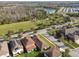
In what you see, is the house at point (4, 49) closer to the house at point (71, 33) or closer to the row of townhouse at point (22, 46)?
the row of townhouse at point (22, 46)

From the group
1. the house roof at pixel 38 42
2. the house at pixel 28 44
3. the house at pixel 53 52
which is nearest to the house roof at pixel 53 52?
the house at pixel 53 52

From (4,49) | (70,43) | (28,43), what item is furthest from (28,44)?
Answer: (70,43)

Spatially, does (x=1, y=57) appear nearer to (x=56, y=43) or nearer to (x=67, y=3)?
(x=56, y=43)

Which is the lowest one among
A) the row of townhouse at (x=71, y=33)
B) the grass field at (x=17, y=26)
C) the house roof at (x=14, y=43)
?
the house roof at (x=14, y=43)

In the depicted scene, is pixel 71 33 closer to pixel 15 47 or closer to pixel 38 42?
pixel 38 42

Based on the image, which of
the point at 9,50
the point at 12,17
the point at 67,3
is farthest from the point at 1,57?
the point at 67,3

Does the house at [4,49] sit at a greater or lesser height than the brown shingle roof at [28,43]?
lesser

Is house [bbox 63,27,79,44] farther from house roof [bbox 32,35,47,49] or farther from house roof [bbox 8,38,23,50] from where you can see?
house roof [bbox 8,38,23,50]

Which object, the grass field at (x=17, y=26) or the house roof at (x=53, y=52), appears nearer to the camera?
the house roof at (x=53, y=52)
